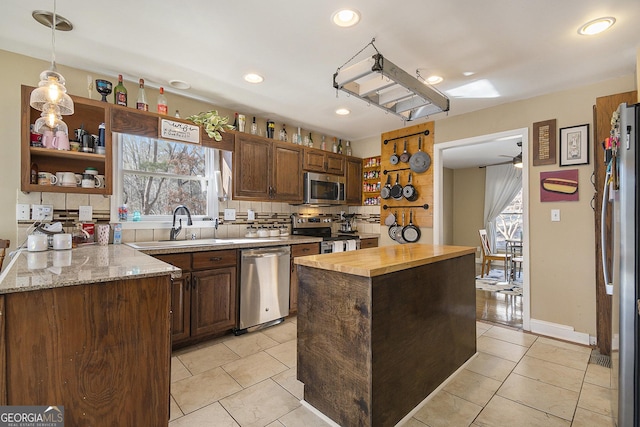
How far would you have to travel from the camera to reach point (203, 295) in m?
2.64

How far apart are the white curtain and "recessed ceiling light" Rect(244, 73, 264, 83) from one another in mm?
6097

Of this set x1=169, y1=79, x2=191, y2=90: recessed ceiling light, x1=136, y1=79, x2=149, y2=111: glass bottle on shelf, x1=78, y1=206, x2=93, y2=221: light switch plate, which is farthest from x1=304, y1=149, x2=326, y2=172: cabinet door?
x1=78, y1=206, x2=93, y2=221: light switch plate

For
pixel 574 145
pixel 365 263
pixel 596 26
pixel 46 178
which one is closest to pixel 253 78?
pixel 46 178

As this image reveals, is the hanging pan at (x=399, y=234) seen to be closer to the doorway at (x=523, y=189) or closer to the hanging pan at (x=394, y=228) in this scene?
the hanging pan at (x=394, y=228)

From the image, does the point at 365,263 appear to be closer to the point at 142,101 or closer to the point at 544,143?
the point at 142,101

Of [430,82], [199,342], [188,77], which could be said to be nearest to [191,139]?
[188,77]

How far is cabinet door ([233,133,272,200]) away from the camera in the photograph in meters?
3.26

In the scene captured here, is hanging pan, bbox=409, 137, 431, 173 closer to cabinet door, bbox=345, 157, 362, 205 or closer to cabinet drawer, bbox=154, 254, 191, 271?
cabinet door, bbox=345, 157, 362, 205

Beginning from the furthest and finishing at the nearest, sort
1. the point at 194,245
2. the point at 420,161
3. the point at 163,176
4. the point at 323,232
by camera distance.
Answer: the point at 323,232 < the point at 420,161 < the point at 163,176 < the point at 194,245

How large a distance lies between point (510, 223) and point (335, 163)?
4.92 m

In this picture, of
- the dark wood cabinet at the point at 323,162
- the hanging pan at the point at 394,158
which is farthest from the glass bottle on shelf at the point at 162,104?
the hanging pan at the point at 394,158

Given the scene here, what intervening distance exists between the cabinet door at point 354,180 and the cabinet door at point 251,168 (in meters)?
1.44

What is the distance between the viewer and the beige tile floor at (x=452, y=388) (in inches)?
66.9

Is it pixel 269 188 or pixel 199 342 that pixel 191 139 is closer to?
pixel 269 188
